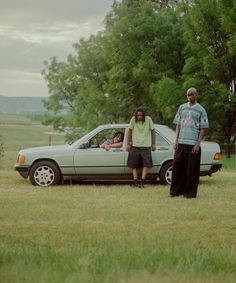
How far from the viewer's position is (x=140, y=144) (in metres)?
13.7

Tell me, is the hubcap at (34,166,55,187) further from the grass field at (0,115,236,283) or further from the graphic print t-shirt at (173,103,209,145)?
the graphic print t-shirt at (173,103,209,145)

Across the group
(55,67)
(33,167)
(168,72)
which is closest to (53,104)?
(55,67)

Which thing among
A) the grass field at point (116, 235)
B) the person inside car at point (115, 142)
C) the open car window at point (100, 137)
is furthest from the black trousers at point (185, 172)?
the open car window at point (100, 137)

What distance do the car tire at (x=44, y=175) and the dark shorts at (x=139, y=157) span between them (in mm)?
1730

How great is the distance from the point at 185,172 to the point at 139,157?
194 cm

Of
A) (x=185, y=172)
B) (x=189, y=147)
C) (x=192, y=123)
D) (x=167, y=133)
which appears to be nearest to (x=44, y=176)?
(x=167, y=133)

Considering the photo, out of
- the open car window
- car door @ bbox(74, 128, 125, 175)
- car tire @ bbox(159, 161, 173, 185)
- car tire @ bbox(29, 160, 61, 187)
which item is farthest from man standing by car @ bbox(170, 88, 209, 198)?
car tire @ bbox(29, 160, 61, 187)

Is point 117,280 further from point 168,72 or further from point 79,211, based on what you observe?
point 168,72

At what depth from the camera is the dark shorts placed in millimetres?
13656

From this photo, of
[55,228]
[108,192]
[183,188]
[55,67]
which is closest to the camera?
[55,228]

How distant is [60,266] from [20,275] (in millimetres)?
473

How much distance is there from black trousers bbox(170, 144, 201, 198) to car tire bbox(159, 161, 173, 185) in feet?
6.85

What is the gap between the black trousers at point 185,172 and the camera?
1173 cm

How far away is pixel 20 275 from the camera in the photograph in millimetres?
5316
